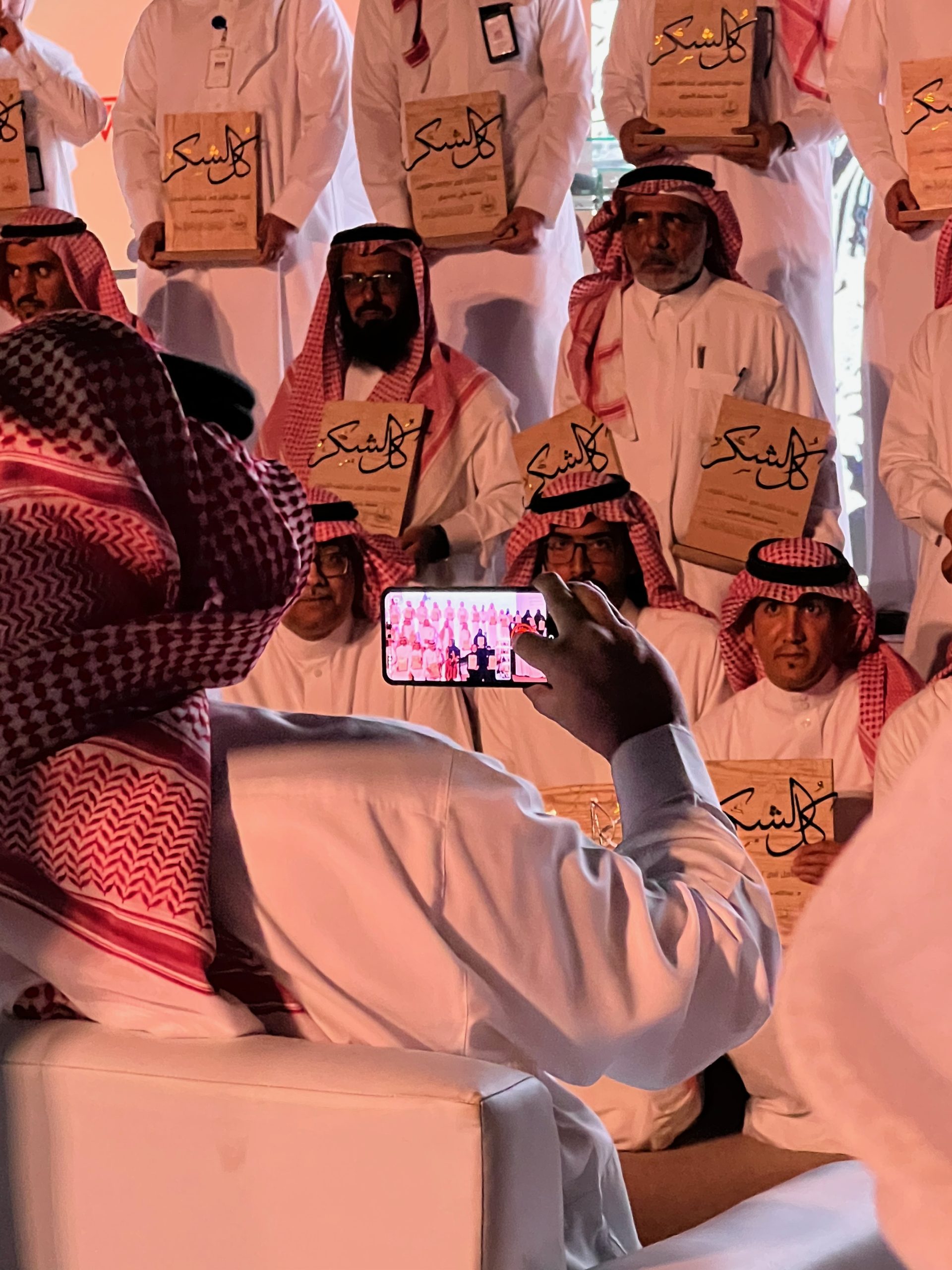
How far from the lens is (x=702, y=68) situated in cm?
430

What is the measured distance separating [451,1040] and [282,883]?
0.16 m

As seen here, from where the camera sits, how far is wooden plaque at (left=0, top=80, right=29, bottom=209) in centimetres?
512

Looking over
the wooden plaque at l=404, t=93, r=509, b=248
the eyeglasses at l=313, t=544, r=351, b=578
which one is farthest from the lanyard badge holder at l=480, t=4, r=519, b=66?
the eyeglasses at l=313, t=544, r=351, b=578

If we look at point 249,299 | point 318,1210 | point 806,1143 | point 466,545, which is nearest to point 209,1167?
point 318,1210

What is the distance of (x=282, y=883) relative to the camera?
3.61ft

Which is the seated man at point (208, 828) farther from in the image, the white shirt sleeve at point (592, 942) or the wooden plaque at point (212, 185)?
the wooden plaque at point (212, 185)

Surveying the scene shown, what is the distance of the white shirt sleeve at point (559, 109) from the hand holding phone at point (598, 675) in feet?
11.4

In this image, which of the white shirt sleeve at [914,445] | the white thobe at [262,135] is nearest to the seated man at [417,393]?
the white thobe at [262,135]

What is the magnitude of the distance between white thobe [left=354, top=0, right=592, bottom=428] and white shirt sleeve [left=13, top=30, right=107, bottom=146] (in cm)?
103

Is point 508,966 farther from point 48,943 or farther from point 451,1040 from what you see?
point 48,943

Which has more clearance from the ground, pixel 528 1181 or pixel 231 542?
pixel 231 542

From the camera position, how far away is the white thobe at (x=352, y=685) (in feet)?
13.7

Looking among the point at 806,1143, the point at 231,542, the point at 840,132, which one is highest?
the point at 840,132

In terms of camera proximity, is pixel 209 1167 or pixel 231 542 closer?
pixel 209 1167
